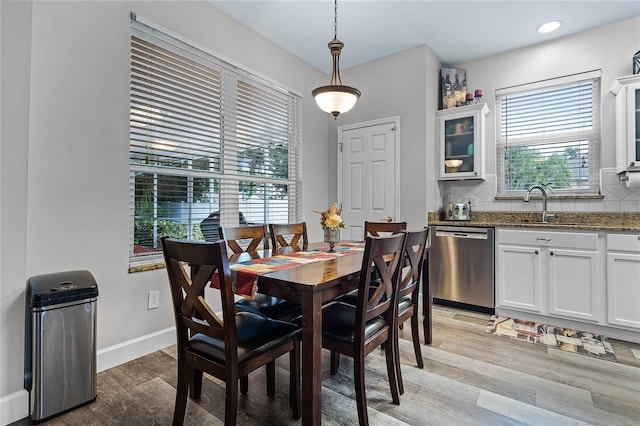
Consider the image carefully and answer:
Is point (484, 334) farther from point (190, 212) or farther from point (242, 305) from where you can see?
point (190, 212)

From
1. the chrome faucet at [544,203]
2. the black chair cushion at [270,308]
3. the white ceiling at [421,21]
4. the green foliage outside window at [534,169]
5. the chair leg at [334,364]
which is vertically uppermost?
the white ceiling at [421,21]

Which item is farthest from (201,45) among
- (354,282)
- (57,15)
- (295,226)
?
(354,282)

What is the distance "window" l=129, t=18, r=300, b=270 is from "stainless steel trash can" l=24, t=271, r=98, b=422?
0.61 meters

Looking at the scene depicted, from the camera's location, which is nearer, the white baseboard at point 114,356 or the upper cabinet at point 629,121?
the white baseboard at point 114,356

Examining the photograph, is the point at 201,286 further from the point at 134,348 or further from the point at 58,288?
the point at 134,348

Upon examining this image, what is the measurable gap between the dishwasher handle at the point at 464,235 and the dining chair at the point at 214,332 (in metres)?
2.41

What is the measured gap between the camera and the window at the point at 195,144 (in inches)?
95.9

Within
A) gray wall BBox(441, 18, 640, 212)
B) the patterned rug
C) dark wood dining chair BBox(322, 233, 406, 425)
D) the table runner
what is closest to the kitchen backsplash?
gray wall BBox(441, 18, 640, 212)

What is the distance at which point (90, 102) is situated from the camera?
211cm

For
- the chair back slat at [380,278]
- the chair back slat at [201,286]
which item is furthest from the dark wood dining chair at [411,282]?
the chair back slat at [201,286]

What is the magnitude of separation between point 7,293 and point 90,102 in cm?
123

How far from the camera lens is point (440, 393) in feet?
6.28

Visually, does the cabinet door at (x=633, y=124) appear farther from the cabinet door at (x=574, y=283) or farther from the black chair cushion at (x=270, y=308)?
the black chair cushion at (x=270, y=308)

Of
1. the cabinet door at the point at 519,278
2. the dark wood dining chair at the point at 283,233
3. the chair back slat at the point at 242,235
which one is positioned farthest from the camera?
the cabinet door at the point at 519,278
